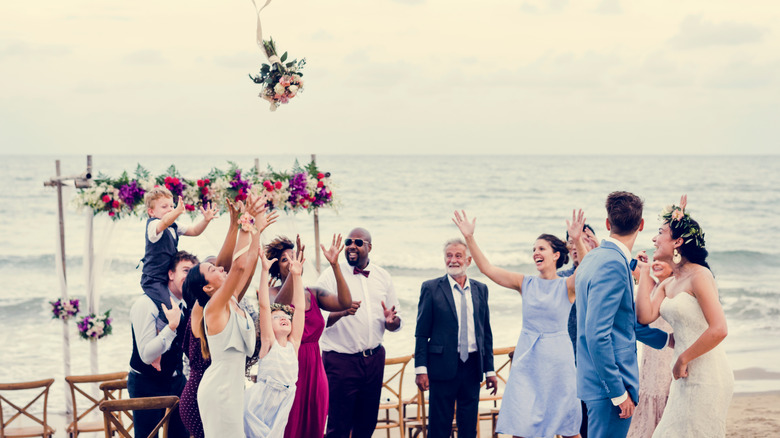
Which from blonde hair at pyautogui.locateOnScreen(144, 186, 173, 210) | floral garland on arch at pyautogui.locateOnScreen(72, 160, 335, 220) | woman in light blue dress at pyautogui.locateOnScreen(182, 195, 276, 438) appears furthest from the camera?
floral garland on arch at pyautogui.locateOnScreen(72, 160, 335, 220)

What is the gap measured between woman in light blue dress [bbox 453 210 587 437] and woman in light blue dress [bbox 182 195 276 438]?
5.34 feet

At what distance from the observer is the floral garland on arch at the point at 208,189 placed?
21.8 feet

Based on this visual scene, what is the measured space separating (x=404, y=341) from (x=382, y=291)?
23.8 ft

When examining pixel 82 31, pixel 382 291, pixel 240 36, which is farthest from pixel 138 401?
pixel 82 31

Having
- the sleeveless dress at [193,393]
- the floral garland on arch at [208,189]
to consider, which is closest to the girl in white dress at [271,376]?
the sleeveless dress at [193,393]

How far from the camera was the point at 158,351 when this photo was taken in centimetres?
503

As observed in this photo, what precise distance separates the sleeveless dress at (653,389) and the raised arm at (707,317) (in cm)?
131

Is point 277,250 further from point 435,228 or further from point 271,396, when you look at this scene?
point 435,228

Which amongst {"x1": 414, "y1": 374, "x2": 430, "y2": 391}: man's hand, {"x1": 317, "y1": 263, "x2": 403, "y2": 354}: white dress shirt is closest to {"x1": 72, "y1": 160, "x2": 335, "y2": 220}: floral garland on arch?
{"x1": 317, "y1": 263, "x2": 403, "y2": 354}: white dress shirt

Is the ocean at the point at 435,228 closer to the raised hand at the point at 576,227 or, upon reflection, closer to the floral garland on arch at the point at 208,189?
the floral garland on arch at the point at 208,189

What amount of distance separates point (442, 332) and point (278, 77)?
7.26ft

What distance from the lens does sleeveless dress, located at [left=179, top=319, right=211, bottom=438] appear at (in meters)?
4.36

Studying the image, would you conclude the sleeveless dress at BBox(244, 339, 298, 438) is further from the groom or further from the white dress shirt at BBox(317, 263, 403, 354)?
the groom

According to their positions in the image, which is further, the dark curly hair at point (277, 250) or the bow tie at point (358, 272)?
the bow tie at point (358, 272)
